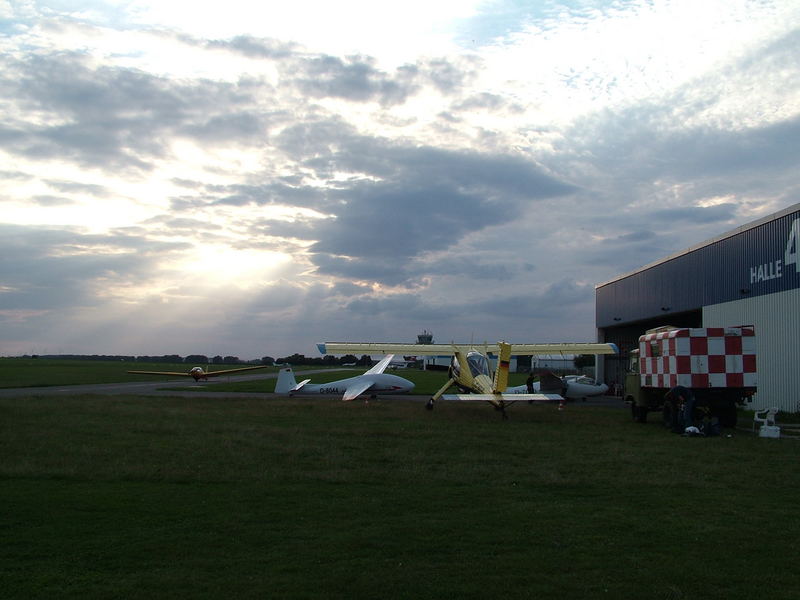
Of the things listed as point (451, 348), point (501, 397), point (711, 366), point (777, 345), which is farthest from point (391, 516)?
point (777, 345)

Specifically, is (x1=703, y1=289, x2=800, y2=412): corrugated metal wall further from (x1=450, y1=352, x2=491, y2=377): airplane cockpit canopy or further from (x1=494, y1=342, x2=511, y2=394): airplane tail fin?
(x1=450, y1=352, x2=491, y2=377): airplane cockpit canopy

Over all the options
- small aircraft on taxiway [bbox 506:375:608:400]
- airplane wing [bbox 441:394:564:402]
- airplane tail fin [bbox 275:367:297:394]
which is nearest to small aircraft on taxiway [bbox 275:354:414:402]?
airplane tail fin [bbox 275:367:297:394]

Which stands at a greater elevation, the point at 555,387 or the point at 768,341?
the point at 768,341

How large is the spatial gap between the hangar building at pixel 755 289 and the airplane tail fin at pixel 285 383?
62.9 feet

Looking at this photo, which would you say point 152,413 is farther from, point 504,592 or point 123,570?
point 504,592

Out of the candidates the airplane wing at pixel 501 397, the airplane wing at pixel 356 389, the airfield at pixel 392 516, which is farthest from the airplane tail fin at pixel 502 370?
the airplane wing at pixel 356 389

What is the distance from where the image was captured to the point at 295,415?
1984cm

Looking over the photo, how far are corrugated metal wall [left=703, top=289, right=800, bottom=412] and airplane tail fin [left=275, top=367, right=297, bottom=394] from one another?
66.5ft

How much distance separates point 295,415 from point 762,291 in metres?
17.0

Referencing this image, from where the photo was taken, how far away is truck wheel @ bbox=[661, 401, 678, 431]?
1631cm

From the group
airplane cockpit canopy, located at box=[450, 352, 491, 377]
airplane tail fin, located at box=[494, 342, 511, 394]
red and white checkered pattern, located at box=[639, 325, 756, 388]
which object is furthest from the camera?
airplane cockpit canopy, located at box=[450, 352, 491, 377]

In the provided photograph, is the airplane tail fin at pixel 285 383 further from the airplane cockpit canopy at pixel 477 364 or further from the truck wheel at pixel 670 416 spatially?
the truck wheel at pixel 670 416

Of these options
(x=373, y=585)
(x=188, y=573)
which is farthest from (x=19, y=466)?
(x=373, y=585)

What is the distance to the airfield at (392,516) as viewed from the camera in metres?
5.14
